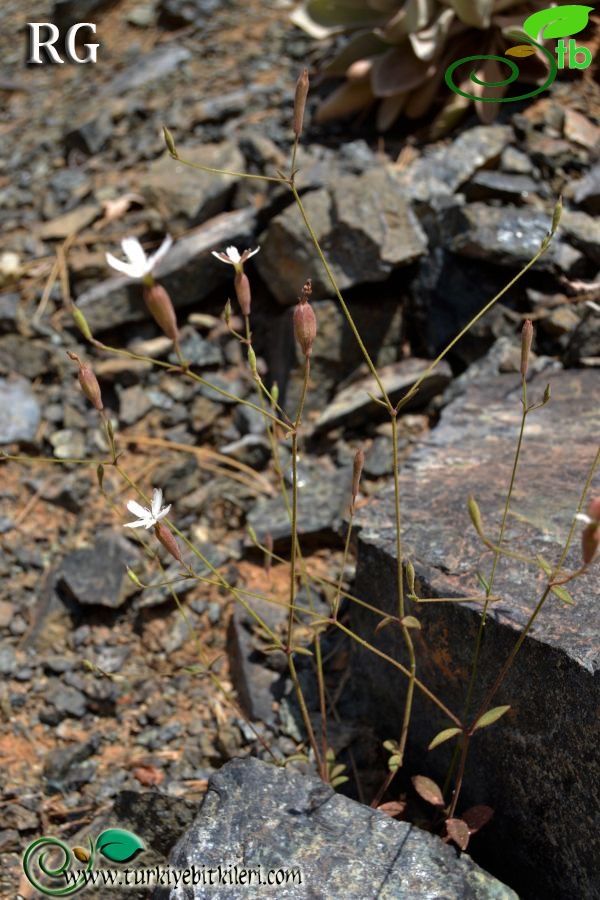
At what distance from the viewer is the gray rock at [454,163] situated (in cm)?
389

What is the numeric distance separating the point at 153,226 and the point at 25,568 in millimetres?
1788

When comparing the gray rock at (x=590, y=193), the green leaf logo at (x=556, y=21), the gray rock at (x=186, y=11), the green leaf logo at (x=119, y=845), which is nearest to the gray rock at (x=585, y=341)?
the gray rock at (x=590, y=193)

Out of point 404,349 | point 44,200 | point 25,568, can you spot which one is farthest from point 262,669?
point 44,200

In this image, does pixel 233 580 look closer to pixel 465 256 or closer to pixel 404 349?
pixel 404 349

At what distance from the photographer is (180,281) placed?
3.95m

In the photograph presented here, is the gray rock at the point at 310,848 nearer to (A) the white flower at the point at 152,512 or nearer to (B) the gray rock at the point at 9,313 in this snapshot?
(A) the white flower at the point at 152,512

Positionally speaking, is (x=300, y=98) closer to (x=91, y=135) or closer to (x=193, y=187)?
(x=193, y=187)

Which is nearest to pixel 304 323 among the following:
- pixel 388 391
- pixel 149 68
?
pixel 388 391

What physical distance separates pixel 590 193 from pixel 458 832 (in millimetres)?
2731

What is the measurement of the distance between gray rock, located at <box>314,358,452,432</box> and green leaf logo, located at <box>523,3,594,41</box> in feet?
4.70

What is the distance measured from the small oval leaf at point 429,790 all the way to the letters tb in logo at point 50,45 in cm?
500

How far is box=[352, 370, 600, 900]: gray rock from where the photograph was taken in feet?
6.22

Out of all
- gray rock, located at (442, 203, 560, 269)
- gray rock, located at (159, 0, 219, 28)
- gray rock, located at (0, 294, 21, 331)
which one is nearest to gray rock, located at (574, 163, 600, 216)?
gray rock, located at (442, 203, 560, 269)

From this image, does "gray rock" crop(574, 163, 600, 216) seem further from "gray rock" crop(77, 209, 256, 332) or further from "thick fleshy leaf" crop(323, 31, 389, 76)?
"gray rock" crop(77, 209, 256, 332)
